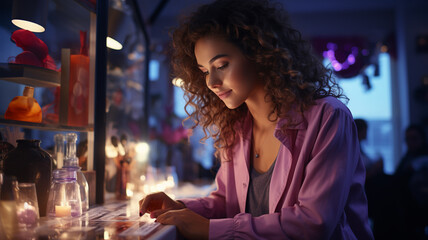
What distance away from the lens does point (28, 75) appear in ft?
4.17

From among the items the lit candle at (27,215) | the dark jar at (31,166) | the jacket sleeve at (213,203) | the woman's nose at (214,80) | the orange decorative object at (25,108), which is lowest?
the jacket sleeve at (213,203)

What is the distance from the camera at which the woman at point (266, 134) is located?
108 centimetres

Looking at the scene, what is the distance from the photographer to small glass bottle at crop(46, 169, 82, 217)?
122 cm

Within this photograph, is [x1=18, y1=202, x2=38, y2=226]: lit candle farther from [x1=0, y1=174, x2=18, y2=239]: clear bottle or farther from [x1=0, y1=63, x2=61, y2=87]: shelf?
[x1=0, y1=63, x2=61, y2=87]: shelf

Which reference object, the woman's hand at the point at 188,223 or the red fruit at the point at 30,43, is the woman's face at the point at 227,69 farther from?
the red fruit at the point at 30,43

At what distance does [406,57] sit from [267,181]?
19.2 ft

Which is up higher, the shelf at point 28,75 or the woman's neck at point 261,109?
the shelf at point 28,75

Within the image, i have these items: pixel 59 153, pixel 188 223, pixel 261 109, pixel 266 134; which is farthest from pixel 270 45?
pixel 59 153

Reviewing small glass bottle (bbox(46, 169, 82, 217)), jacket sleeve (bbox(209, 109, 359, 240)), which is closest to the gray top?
jacket sleeve (bbox(209, 109, 359, 240))

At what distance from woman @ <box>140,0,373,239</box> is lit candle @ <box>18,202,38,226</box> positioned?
0.37m

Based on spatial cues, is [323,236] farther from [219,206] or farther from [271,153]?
[219,206]

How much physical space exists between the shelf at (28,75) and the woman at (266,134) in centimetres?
55

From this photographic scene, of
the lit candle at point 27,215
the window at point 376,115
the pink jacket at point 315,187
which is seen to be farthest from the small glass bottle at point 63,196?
the window at point 376,115

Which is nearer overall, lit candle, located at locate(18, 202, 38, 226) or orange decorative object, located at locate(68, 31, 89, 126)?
lit candle, located at locate(18, 202, 38, 226)
